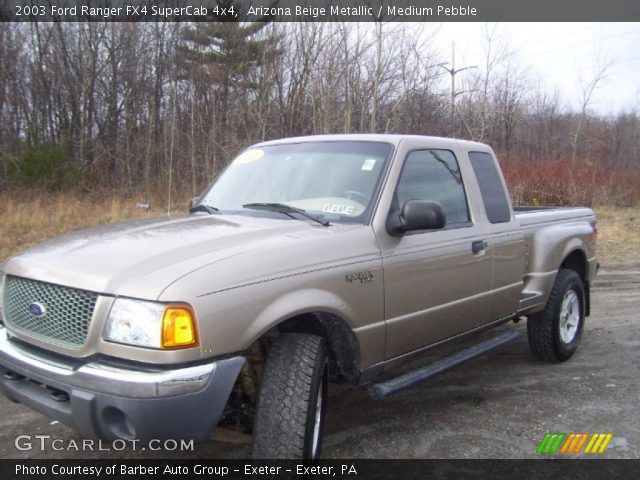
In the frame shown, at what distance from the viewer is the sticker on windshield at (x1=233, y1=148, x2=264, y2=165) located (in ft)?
13.9

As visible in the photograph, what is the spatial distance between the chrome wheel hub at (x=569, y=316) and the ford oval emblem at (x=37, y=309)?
429 centimetres

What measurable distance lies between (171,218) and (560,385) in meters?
3.33

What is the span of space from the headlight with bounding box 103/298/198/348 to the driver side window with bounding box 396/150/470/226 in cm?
168

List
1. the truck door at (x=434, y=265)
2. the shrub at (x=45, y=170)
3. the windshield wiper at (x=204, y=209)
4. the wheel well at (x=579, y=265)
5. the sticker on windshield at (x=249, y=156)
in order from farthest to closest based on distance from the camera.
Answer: the shrub at (x=45, y=170) → the wheel well at (x=579, y=265) → the sticker on windshield at (x=249, y=156) → the windshield wiper at (x=204, y=209) → the truck door at (x=434, y=265)

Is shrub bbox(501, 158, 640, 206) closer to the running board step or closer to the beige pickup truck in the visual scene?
the running board step

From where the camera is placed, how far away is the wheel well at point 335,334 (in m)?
3.00

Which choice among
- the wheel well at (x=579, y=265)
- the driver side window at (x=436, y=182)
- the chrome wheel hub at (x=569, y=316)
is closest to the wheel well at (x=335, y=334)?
the driver side window at (x=436, y=182)

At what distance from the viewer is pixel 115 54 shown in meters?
24.5

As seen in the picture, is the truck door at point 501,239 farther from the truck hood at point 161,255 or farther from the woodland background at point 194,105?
the woodland background at point 194,105

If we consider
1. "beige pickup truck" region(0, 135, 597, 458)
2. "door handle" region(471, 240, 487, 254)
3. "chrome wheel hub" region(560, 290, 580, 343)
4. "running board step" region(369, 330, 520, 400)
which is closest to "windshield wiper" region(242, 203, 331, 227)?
"beige pickup truck" region(0, 135, 597, 458)

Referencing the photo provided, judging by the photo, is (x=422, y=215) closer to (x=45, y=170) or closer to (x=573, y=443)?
(x=573, y=443)

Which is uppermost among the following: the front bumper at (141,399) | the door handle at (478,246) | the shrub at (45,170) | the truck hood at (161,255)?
the shrub at (45,170)

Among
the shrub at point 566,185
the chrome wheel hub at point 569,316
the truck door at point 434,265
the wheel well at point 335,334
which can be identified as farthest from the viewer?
the shrub at point 566,185

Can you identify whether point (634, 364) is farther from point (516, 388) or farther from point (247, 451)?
point (247, 451)
